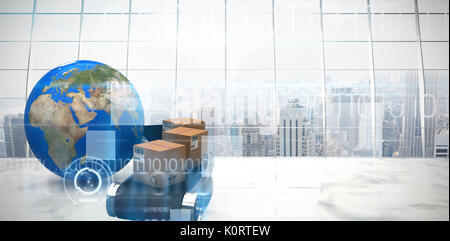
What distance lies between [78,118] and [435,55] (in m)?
6.32

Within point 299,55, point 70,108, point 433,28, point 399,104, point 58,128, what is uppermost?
point 433,28

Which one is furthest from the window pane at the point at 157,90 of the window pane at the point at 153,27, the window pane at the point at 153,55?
the window pane at the point at 153,27

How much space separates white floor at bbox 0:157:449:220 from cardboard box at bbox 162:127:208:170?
431 millimetres

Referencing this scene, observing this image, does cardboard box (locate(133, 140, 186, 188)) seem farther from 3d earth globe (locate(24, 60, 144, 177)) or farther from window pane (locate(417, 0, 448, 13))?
window pane (locate(417, 0, 448, 13))

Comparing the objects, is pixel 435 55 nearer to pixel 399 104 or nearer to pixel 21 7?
pixel 399 104

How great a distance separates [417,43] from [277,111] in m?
3.29

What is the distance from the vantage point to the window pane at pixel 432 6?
14.3 ft

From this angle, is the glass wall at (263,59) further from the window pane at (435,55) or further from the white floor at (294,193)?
the white floor at (294,193)

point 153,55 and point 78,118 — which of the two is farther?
point 153,55

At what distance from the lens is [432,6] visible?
4.39 metres

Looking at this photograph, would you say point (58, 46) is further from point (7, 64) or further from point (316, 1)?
point (316, 1)

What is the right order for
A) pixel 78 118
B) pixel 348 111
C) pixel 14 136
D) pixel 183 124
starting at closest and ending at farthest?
pixel 78 118 < pixel 183 124 < pixel 14 136 < pixel 348 111

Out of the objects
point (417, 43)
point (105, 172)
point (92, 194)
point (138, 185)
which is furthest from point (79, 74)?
point (417, 43)

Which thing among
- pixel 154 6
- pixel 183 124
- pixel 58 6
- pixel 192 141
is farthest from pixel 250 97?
pixel 58 6
